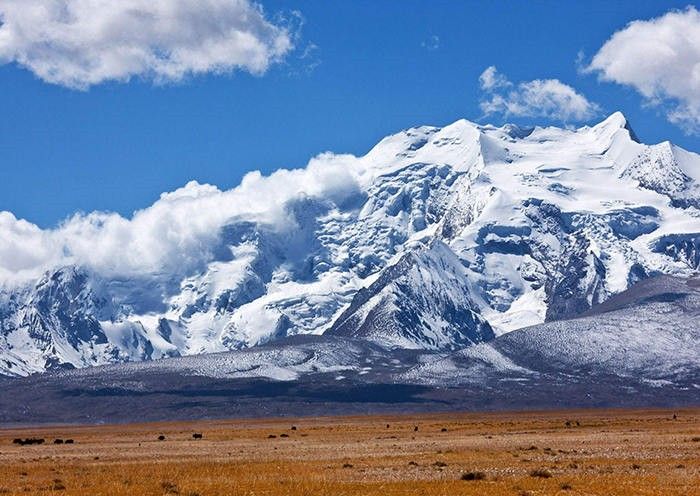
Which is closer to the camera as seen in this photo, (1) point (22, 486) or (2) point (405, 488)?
(2) point (405, 488)

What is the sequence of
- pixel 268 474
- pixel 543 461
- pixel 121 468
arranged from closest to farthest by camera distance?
pixel 268 474, pixel 543 461, pixel 121 468

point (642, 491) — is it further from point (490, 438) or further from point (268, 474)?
point (490, 438)

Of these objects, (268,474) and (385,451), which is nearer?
(268,474)

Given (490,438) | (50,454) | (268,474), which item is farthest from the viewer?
(490,438)

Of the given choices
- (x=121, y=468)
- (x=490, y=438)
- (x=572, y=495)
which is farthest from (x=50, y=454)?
(x=572, y=495)

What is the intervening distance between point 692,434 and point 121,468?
2537 inches

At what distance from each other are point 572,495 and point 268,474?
83.4 ft

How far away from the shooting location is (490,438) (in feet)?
459

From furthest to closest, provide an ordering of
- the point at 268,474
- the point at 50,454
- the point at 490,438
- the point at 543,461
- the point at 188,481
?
the point at 490,438 → the point at 50,454 → the point at 543,461 → the point at 268,474 → the point at 188,481

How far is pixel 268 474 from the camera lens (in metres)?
84.5

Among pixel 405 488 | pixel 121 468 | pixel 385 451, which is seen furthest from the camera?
pixel 385 451

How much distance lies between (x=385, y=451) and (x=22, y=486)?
43.1 metres

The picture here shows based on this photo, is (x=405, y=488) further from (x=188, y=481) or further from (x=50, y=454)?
(x=50, y=454)

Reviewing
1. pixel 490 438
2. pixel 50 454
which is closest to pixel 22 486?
pixel 50 454
